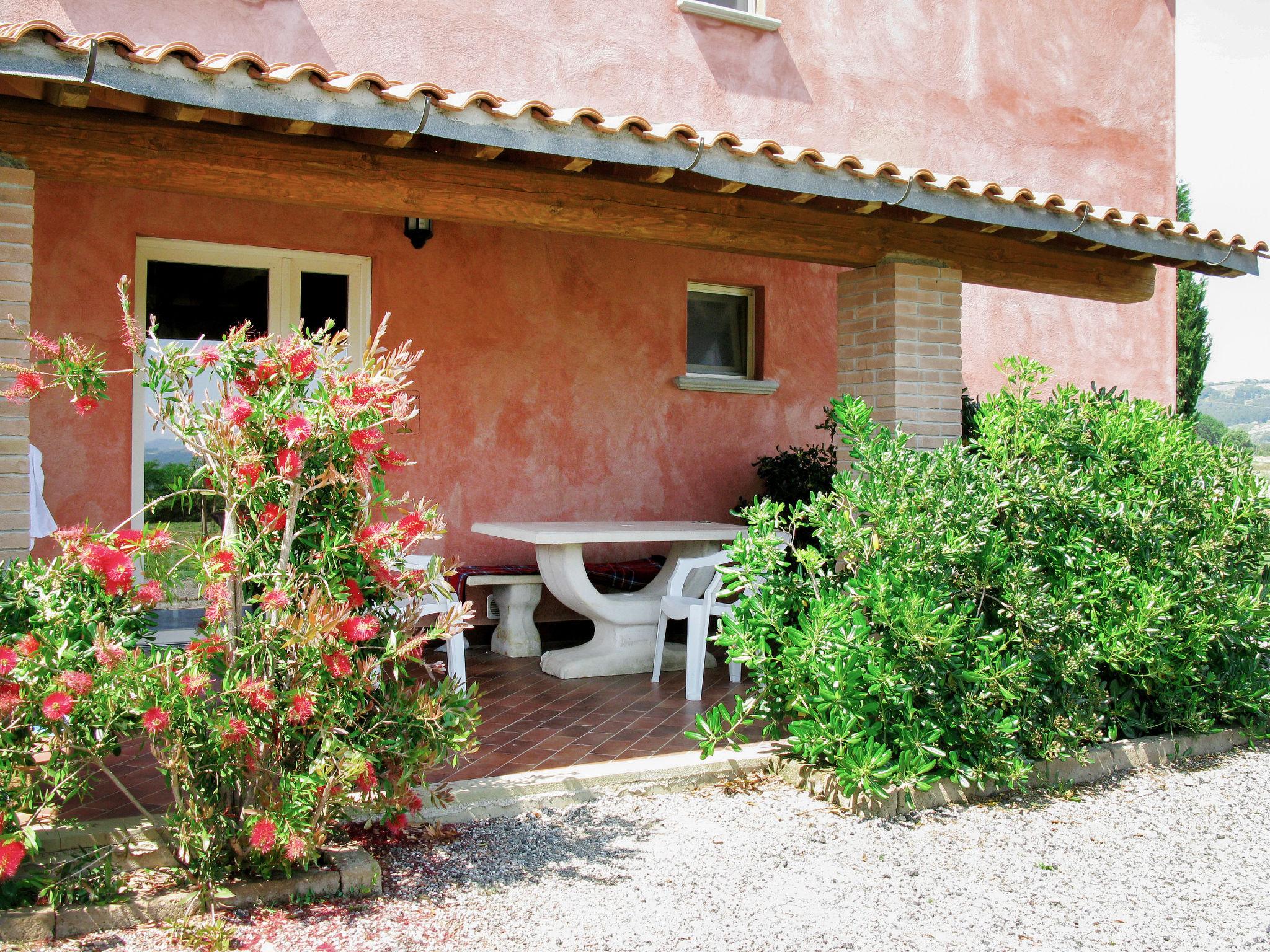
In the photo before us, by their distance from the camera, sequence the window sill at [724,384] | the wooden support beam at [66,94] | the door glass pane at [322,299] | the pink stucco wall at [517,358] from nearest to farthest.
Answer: the wooden support beam at [66,94], the pink stucco wall at [517,358], the door glass pane at [322,299], the window sill at [724,384]

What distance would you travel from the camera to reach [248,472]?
133 inches

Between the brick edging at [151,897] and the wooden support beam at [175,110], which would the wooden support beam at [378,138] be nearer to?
the wooden support beam at [175,110]

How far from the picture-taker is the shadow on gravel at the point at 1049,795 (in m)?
4.51

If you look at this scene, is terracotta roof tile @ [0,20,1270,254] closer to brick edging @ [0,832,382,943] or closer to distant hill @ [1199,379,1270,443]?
brick edging @ [0,832,382,943]

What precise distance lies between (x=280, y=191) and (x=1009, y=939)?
4.10 meters

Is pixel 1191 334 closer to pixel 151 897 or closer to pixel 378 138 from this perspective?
pixel 378 138

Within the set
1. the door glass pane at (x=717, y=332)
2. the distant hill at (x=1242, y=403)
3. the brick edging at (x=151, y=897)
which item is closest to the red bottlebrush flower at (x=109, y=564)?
the brick edging at (x=151, y=897)

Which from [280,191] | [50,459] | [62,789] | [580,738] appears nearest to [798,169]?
[280,191]

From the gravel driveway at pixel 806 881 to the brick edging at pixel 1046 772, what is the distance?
0.09 metres

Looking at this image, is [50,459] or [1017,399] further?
[50,459]

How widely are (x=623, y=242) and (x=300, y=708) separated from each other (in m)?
6.01

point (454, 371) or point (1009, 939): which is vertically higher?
point (454, 371)

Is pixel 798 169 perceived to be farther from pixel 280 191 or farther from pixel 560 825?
pixel 560 825

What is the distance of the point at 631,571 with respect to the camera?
7.91 meters
